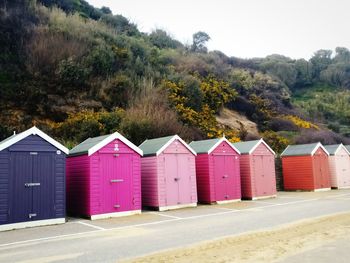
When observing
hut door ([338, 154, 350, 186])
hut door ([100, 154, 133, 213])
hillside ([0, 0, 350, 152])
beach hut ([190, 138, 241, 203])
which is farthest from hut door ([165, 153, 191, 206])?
hut door ([338, 154, 350, 186])

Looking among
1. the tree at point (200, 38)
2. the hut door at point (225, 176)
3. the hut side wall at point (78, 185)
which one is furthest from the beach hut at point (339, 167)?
the tree at point (200, 38)

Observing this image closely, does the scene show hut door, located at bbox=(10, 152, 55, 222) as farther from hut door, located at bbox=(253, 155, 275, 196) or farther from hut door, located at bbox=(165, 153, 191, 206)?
hut door, located at bbox=(253, 155, 275, 196)

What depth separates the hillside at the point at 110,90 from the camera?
2052cm

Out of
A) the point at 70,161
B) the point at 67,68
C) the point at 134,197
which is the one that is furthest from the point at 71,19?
the point at 134,197

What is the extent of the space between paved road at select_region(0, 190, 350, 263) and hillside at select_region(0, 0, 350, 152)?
762cm

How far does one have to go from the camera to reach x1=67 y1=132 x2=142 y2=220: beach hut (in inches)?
501

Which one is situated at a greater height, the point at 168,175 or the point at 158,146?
the point at 158,146

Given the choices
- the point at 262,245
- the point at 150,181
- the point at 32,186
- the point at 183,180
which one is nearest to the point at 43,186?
the point at 32,186

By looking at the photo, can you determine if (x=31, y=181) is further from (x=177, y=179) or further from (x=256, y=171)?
(x=256, y=171)

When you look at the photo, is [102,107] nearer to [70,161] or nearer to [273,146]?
[70,161]

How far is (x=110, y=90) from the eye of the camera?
2445 centimetres

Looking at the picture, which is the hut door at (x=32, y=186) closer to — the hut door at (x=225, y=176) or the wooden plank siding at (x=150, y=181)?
the wooden plank siding at (x=150, y=181)

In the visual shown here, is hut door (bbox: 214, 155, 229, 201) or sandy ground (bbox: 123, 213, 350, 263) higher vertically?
hut door (bbox: 214, 155, 229, 201)

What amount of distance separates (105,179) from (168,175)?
2985 millimetres
